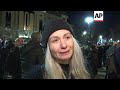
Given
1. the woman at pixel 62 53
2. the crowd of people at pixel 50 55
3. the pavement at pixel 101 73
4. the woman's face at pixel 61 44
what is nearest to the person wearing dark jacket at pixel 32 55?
the crowd of people at pixel 50 55

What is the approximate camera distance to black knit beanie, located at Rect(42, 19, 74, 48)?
5.15 m

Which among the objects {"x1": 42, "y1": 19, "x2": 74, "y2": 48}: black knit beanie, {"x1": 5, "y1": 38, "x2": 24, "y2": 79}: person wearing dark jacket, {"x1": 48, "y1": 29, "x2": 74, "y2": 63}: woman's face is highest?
{"x1": 42, "y1": 19, "x2": 74, "y2": 48}: black knit beanie

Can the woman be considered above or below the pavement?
above

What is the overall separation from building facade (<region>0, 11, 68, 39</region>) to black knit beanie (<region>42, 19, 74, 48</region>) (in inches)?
3.1

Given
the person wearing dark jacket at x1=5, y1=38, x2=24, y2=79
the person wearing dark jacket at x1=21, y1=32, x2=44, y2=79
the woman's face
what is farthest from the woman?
the person wearing dark jacket at x1=5, y1=38, x2=24, y2=79

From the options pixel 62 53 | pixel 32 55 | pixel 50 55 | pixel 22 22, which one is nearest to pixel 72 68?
pixel 62 53

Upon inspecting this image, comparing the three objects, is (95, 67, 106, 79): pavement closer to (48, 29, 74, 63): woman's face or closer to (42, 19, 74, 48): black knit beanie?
(48, 29, 74, 63): woman's face

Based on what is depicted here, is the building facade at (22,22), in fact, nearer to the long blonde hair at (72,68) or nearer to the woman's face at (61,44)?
the woman's face at (61,44)

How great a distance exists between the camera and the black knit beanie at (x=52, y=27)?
16.9ft

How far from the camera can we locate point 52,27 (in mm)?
5180

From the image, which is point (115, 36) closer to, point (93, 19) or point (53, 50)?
point (93, 19)

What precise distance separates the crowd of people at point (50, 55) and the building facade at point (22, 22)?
10 cm
